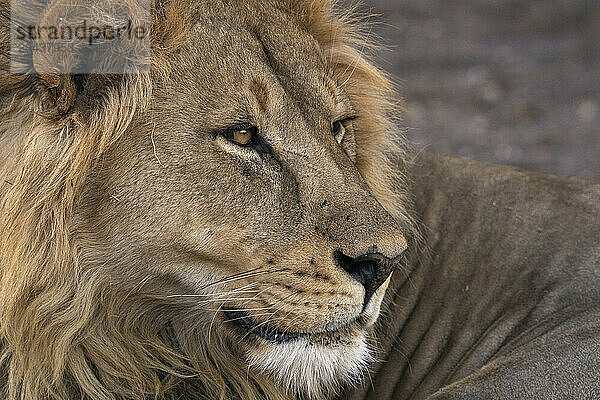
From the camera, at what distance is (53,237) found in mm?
2178

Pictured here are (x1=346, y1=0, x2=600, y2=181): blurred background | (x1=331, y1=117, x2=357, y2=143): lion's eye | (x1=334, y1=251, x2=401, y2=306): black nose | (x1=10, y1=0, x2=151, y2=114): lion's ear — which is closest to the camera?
(x1=10, y1=0, x2=151, y2=114): lion's ear

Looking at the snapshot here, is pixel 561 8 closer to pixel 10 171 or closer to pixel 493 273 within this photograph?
pixel 493 273

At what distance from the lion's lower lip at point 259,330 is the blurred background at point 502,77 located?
10.2ft

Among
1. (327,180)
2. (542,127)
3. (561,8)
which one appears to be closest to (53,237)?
(327,180)

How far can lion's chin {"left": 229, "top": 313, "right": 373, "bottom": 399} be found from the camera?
2.25m

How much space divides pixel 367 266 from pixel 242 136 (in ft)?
1.49

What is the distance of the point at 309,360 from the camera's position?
227 cm

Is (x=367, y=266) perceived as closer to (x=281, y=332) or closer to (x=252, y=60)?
(x=281, y=332)

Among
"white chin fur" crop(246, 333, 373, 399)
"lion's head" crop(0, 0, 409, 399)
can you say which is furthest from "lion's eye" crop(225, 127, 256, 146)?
"white chin fur" crop(246, 333, 373, 399)

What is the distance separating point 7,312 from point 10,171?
344mm

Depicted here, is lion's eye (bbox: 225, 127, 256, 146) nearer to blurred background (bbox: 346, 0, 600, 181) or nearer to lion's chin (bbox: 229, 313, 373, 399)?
lion's chin (bbox: 229, 313, 373, 399)


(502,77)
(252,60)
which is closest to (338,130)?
(252,60)

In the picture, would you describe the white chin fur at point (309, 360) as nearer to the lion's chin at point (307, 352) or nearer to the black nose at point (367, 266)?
the lion's chin at point (307, 352)

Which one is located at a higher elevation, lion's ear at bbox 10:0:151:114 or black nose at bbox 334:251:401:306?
lion's ear at bbox 10:0:151:114
